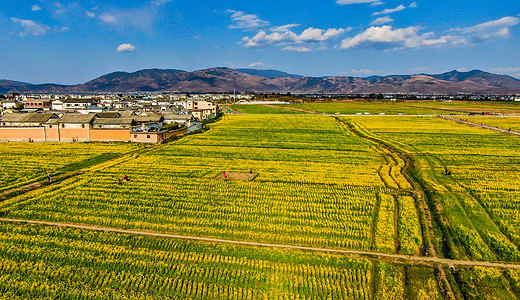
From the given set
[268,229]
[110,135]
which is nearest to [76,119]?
[110,135]

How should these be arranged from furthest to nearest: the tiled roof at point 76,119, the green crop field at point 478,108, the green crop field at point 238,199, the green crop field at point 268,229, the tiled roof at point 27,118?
the green crop field at point 478,108 → the tiled roof at point 27,118 → the tiled roof at point 76,119 → the green crop field at point 238,199 → the green crop field at point 268,229

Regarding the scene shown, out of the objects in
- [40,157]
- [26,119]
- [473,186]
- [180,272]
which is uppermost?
[26,119]

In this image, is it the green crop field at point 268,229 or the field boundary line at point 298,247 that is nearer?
the green crop field at point 268,229

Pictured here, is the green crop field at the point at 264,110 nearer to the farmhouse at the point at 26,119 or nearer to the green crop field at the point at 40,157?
the farmhouse at the point at 26,119

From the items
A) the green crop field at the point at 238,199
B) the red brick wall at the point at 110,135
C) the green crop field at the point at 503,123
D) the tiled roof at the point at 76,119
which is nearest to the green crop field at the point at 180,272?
the green crop field at the point at 238,199

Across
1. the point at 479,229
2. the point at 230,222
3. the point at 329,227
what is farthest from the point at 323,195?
the point at 479,229

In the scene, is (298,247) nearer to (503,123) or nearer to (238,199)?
(238,199)

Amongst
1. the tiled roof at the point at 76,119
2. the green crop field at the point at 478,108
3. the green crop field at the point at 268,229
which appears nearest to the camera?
the green crop field at the point at 268,229

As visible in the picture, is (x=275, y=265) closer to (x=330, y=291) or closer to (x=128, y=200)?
(x=330, y=291)
